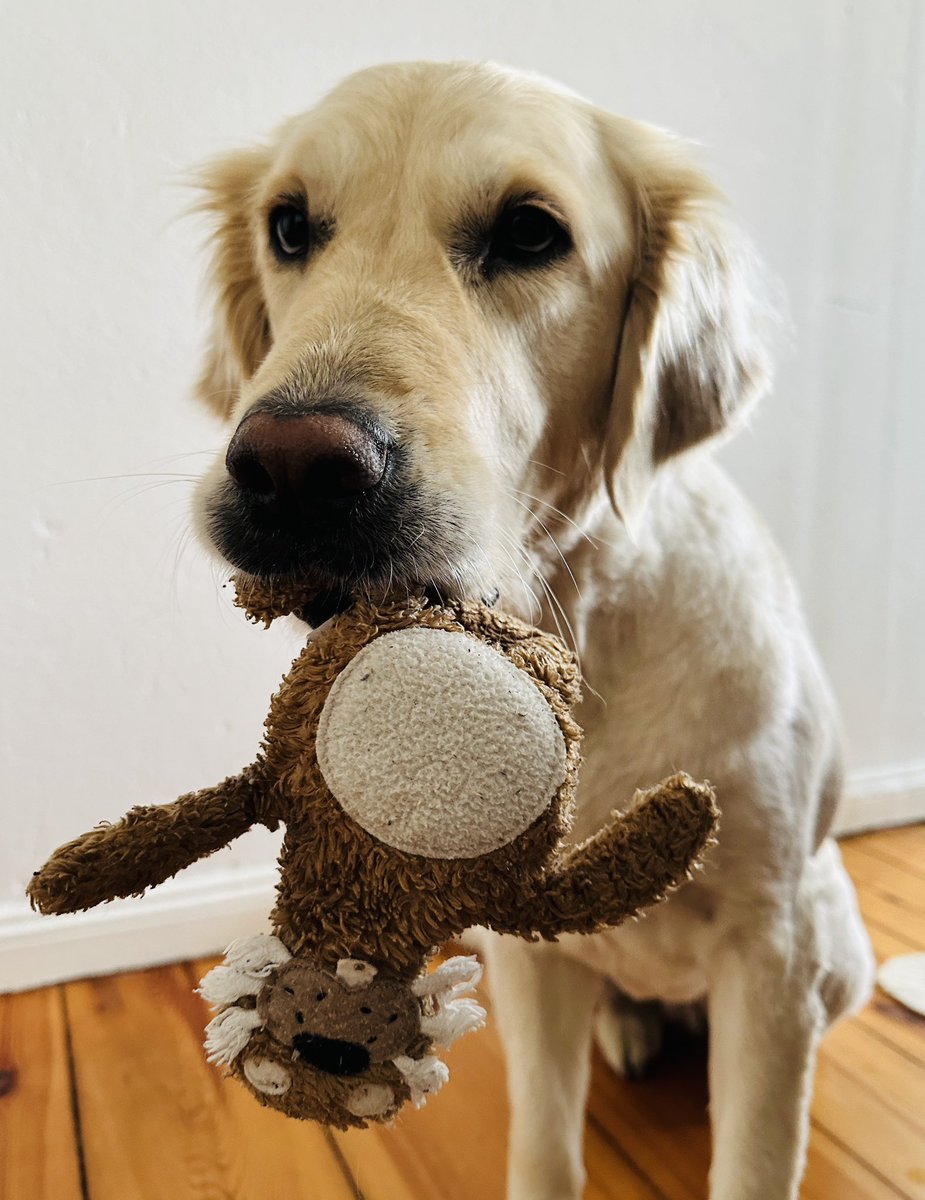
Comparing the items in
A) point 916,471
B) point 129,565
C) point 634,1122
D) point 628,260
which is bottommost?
point 634,1122

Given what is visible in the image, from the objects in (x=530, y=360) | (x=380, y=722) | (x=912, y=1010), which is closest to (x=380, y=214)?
(x=530, y=360)

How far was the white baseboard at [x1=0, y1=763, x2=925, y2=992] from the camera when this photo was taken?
1.71m

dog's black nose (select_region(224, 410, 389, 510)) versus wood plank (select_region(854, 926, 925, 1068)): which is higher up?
dog's black nose (select_region(224, 410, 389, 510))

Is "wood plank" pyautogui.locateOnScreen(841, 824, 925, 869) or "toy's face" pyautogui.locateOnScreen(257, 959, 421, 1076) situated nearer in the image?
"toy's face" pyautogui.locateOnScreen(257, 959, 421, 1076)

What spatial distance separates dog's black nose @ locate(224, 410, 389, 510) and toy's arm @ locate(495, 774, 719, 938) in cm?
29

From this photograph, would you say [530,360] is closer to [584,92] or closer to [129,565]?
[129,565]

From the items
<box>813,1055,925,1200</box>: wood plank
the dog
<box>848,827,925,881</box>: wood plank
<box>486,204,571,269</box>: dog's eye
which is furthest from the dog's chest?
<box>848,827,925,881</box>: wood plank

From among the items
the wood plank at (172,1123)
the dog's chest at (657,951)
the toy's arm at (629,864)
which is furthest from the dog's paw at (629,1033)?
the toy's arm at (629,864)

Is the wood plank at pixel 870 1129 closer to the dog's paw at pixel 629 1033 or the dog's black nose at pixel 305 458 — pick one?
the dog's paw at pixel 629 1033

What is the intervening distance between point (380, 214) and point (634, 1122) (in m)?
1.23

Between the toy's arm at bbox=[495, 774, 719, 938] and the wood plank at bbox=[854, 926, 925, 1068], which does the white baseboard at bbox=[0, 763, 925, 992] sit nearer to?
the wood plank at bbox=[854, 926, 925, 1068]

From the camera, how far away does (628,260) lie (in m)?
1.09

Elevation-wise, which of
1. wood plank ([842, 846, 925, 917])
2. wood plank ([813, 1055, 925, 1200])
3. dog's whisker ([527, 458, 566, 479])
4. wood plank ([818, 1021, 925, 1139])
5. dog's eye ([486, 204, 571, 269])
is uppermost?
dog's eye ([486, 204, 571, 269])

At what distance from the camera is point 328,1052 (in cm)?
63
